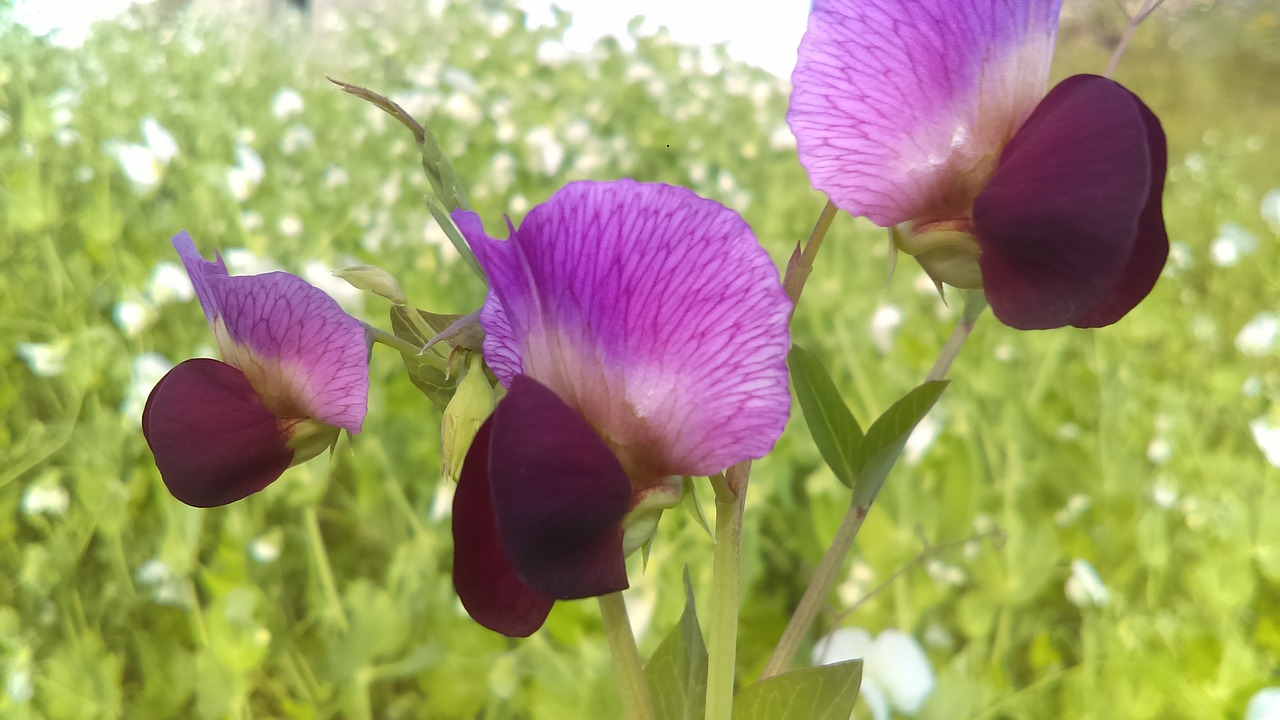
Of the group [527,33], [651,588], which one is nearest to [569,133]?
[527,33]

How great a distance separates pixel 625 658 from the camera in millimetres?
213

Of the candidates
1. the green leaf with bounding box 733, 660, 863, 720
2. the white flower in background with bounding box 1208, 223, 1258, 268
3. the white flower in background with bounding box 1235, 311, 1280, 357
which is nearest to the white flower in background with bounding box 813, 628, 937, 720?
the green leaf with bounding box 733, 660, 863, 720

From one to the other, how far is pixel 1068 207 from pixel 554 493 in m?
0.13

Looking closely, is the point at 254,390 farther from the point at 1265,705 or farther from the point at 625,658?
the point at 1265,705

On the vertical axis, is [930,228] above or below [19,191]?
above

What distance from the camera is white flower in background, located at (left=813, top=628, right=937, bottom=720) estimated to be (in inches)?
14.3

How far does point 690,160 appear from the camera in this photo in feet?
6.78

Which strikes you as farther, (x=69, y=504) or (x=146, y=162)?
(x=146, y=162)

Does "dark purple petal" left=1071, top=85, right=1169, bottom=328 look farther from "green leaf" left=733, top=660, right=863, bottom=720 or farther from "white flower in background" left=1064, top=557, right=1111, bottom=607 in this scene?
"white flower in background" left=1064, top=557, right=1111, bottom=607

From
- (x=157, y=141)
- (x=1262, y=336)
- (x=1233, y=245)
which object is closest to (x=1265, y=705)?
(x=1262, y=336)

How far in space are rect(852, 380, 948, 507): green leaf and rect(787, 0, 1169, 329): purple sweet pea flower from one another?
0.03 m

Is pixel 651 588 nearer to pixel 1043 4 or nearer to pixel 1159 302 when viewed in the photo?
pixel 1043 4

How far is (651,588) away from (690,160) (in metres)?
1.65

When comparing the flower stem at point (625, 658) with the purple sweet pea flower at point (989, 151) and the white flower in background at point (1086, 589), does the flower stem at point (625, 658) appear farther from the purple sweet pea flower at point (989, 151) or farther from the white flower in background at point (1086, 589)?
the white flower in background at point (1086, 589)
